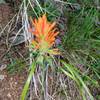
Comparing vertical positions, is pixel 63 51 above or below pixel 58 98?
above

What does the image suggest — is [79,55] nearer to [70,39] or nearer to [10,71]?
[70,39]

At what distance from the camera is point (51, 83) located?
1.60 m

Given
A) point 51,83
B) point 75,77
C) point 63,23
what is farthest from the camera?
point 63,23

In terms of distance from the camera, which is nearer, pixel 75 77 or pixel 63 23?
pixel 75 77

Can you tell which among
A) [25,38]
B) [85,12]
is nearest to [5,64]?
[25,38]

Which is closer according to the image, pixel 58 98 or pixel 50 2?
pixel 58 98

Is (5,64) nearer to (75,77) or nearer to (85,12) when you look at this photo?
(75,77)

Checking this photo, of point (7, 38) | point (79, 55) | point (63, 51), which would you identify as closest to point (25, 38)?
point (7, 38)

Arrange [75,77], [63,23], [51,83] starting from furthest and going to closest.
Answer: [63,23]
[51,83]
[75,77]

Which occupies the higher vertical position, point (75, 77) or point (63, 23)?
point (63, 23)

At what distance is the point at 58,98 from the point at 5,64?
0.35 metres

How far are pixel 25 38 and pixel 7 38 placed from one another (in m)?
0.13

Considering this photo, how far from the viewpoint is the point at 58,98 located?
1.60 meters

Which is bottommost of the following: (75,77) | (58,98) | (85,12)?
(58,98)
